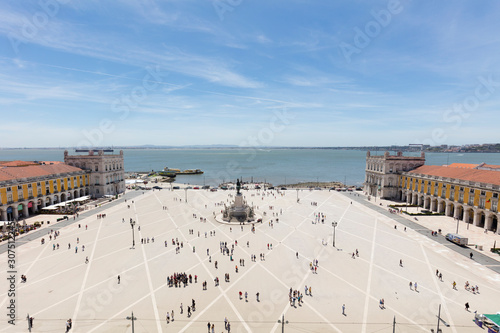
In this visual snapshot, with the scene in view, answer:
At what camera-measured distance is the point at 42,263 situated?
27594 millimetres

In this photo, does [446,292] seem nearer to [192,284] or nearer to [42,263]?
[192,284]

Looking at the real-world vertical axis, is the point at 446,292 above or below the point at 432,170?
below

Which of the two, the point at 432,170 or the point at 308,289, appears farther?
the point at 432,170

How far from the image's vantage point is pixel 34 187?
47.8 meters

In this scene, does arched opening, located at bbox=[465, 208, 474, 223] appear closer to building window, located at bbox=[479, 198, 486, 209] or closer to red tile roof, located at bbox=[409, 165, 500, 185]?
building window, located at bbox=[479, 198, 486, 209]

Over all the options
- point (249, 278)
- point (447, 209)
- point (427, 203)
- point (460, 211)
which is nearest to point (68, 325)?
point (249, 278)

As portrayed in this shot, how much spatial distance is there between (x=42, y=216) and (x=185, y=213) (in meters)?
25.1

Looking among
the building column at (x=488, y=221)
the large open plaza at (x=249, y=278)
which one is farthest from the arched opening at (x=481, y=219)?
the large open plaza at (x=249, y=278)

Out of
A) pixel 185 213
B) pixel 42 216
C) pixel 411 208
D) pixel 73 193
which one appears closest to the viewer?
pixel 42 216

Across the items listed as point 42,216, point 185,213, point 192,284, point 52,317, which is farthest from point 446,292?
point 42,216

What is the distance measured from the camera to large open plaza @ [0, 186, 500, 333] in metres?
18.8

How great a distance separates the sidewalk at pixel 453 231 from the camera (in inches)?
1156

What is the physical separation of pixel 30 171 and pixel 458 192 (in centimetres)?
7858

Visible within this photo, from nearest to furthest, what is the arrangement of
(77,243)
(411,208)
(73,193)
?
(77,243), (411,208), (73,193)
